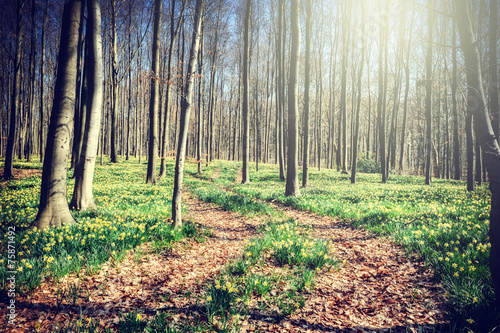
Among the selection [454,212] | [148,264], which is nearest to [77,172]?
[148,264]

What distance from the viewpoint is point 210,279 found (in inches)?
144

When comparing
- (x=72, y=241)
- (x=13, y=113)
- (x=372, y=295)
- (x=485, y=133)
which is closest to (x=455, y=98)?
(x=485, y=133)

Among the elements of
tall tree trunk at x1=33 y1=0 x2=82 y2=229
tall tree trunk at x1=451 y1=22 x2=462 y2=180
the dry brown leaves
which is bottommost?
the dry brown leaves

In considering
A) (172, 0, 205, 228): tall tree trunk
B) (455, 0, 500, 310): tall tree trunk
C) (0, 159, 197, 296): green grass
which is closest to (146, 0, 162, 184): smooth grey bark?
(0, 159, 197, 296): green grass

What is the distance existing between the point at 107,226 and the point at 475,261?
6.52 m

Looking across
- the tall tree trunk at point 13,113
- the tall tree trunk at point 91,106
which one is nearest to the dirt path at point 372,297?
the tall tree trunk at point 91,106

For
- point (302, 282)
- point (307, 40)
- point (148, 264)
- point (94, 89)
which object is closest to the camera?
point (302, 282)

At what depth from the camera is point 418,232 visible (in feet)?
16.3

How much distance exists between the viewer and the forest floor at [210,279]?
2.68 meters

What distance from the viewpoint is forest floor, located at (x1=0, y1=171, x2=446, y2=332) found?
268 centimetres

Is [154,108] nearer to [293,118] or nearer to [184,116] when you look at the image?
[293,118]

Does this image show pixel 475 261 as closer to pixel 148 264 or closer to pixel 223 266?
pixel 223 266

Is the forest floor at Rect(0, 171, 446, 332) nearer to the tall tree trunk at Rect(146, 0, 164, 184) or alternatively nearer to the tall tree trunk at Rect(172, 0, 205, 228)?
the tall tree trunk at Rect(172, 0, 205, 228)

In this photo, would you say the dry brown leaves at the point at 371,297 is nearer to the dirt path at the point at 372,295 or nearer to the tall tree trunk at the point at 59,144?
the dirt path at the point at 372,295
